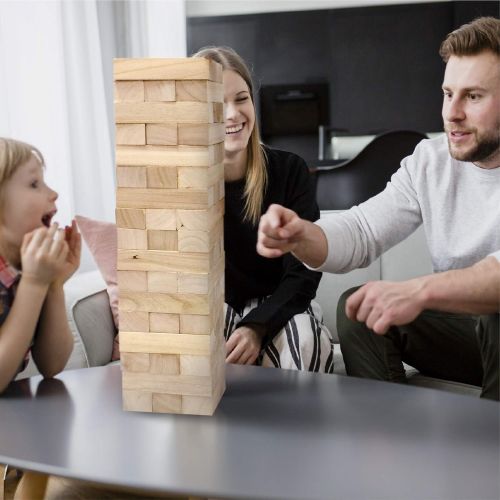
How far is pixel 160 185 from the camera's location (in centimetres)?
100

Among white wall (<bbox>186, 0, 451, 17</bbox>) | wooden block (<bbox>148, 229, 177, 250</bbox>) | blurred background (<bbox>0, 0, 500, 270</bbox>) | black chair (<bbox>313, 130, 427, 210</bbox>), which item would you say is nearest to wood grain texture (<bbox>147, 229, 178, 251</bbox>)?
wooden block (<bbox>148, 229, 177, 250</bbox>)

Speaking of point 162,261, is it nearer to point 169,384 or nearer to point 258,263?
point 169,384

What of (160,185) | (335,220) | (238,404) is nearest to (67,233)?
(160,185)

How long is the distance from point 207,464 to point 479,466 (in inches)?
11.7

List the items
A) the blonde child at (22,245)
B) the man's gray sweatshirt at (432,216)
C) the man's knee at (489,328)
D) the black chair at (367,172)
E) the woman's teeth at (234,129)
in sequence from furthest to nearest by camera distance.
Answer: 1. the black chair at (367,172)
2. the woman's teeth at (234,129)
3. the man's gray sweatshirt at (432,216)
4. the man's knee at (489,328)
5. the blonde child at (22,245)

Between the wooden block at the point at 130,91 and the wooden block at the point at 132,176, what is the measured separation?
0.09 metres

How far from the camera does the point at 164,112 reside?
983 millimetres

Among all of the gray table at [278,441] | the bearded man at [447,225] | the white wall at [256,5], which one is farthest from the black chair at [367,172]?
the gray table at [278,441]

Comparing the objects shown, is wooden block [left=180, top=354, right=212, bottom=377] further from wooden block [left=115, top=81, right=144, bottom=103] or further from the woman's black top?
the woman's black top

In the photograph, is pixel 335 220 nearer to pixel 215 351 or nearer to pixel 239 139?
pixel 239 139

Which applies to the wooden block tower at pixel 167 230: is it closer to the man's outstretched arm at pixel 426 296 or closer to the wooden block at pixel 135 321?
the wooden block at pixel 135 321

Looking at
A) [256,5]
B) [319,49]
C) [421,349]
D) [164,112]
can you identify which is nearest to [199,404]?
[164,112]

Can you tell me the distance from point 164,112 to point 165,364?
327mm

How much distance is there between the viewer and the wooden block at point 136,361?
103cm
